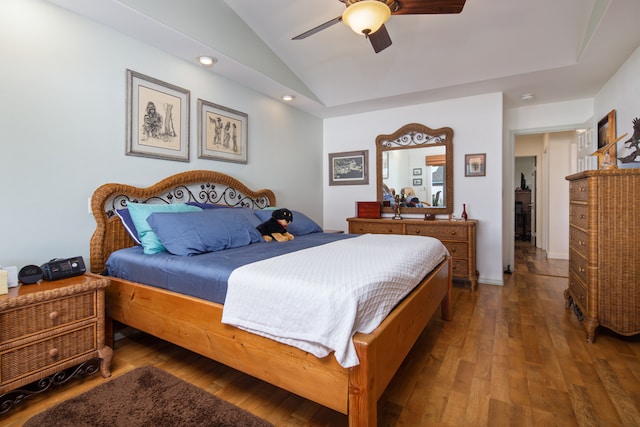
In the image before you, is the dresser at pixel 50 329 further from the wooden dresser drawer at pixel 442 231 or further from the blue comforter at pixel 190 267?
→ the wooden dresser drawer at pixel 442 231

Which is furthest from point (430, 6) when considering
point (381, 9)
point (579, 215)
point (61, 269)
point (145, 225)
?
point (61, 269)

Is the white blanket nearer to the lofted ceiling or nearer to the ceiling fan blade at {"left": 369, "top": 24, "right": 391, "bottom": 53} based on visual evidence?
the ceiling fan blade at {"left": 369, "top": 24, "right": 391, "bottom": 53}

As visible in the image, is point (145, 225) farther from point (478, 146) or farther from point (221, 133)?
point (478, 146)

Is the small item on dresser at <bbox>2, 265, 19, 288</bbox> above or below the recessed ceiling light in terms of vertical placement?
below

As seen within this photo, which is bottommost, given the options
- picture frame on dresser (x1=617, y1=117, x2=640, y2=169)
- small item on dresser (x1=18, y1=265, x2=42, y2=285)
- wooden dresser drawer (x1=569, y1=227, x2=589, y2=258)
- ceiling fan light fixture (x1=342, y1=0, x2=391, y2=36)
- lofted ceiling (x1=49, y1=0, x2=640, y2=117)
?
small item on dresser (x1=18, y1=265, x2=42, y2=285)

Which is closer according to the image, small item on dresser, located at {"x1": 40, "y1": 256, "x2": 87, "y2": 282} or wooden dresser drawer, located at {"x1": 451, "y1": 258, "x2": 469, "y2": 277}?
small item on dresser, located at {"x1": 40, "y1": 256, "x2": 87, "y2": 282}

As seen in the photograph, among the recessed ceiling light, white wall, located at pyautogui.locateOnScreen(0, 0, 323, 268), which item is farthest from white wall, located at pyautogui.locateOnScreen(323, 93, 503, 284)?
white wall, located at pyautogui.locateOnScreen(0, 0, 323, 268)

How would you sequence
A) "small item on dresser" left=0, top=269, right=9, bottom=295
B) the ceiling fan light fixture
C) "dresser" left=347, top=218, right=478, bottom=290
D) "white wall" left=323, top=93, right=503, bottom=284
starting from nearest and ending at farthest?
"small item on dresser" left=0, top=269, right=9, bottom=295 < the ceiling fan light fixture < "dresser" left=347, top=218, right=478, bottom=290 < "white wall" left=323, top=93, right=503, bottom=284

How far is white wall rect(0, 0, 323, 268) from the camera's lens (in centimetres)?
184

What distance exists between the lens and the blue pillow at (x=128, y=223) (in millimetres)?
2201

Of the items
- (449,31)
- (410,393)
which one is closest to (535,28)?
(449,31)

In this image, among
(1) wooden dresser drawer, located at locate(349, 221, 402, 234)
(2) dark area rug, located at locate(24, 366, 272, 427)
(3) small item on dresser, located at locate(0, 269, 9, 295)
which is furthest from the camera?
(1) wooden dresser drawer, located at locate(349, 221, 402, 234)

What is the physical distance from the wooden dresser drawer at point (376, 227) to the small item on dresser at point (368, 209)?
0.17 metres

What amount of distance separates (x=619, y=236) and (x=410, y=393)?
1.88 m
